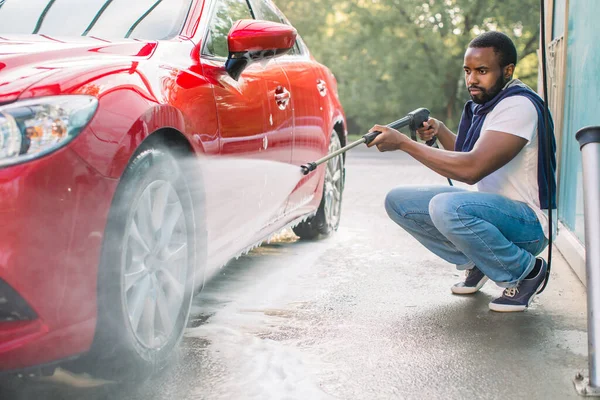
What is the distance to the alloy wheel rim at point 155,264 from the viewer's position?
2.63 metres

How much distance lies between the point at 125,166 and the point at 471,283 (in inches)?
92.0

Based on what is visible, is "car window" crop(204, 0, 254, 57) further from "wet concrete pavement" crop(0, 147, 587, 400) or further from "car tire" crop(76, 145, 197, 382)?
"wet concrete pavement" crop(0, 147, 587, 400)

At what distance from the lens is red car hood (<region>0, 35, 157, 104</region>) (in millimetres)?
2303

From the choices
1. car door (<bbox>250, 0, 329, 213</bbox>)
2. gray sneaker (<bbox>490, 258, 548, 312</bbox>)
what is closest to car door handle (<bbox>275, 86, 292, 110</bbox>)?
car door (<bbox>250, 0, 329, 213</bbox>)

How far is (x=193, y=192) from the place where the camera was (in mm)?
3020

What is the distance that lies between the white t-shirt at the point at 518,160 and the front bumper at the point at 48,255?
2.04m

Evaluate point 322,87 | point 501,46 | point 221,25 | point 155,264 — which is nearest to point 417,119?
point 501,46

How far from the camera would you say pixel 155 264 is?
279 cm

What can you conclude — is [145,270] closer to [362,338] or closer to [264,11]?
[362,338]

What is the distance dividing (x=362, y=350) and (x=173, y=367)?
2.45 feet

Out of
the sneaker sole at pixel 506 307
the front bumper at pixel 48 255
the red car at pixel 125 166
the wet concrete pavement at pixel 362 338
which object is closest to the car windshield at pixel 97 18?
the red car at pixel 125 166

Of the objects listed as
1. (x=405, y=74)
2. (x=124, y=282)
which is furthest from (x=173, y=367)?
(x=405, y=74)

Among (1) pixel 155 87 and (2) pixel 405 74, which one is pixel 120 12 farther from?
(2) pixel 405 74

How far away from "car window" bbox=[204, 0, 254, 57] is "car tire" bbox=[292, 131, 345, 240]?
1.68 metres
